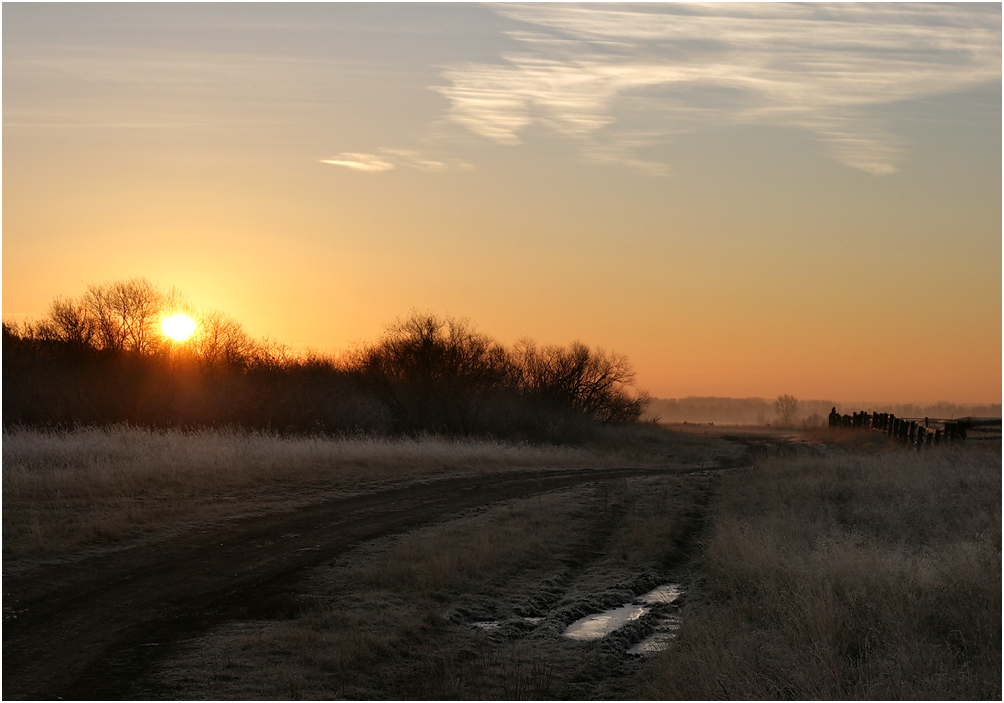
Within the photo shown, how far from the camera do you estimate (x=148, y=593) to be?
1049 cm

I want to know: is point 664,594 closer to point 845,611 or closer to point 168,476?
point 845,611

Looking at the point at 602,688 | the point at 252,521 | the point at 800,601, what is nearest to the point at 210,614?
the point at 602,688

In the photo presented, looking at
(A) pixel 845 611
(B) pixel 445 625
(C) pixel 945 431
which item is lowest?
(B) pixel 445 625

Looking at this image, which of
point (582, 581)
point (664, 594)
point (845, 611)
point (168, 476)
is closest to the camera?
point (845, 611)

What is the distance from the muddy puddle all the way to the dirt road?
389 centimetres

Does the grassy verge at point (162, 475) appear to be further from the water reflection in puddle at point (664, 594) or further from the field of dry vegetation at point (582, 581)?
Answer: the water reflection in puddle at point (664, 594)

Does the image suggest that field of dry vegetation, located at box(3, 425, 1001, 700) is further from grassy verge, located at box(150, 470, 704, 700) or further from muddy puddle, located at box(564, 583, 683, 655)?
muddy puddle, located at box(564, 583, 683, 655)

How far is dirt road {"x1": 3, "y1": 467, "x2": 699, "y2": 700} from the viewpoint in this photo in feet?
25.8

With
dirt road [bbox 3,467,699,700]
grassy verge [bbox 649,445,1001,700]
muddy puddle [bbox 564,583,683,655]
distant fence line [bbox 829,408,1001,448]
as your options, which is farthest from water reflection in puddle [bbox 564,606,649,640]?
distant fence line [bbox 829,408,1001,448]

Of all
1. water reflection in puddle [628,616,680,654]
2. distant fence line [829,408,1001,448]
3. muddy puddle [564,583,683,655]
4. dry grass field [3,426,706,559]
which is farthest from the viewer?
distant fence line [829,408,1001,448]

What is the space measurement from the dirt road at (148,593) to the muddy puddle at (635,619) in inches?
153

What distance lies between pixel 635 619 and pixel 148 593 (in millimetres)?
6428

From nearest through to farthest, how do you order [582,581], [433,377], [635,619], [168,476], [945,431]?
[635,619], [582,581], [168,476], [945,431], [433,377]

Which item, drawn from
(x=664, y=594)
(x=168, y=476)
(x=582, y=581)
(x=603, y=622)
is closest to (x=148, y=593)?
(x=603, y=622)
